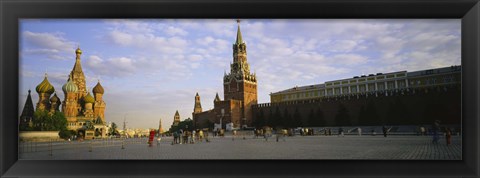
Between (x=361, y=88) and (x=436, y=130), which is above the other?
(x=361, y=88)

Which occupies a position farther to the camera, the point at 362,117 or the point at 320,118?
the point at 320,118

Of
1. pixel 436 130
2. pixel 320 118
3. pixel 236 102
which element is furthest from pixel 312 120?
pixel 436 130

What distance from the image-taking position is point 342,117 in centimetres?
2919

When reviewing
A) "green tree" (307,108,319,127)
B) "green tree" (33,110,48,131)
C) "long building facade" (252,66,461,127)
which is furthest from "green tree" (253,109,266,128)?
"green tree" (33,110,48,131)

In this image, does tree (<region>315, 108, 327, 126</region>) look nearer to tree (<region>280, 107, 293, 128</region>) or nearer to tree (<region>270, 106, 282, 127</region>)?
tree (<region>280, 107, 293, 128</region>)

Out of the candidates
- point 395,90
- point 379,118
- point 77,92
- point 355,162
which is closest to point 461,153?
point 355,162

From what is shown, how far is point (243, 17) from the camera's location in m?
6.18

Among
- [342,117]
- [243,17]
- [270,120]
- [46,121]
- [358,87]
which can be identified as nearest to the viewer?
[243,17]

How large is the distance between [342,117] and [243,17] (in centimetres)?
2443

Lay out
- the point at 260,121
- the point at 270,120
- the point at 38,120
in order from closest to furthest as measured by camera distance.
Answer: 1. the point at 38,120
2. the point at 270,120
3. the point at 260,121

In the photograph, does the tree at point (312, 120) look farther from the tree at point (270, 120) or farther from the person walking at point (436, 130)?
the person walking at point (436, 130)

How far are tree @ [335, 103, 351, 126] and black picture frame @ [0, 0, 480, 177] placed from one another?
22732mm

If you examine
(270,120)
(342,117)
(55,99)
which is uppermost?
→ (55,99)

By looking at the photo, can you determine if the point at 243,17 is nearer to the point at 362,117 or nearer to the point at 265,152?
the point at 265,152
